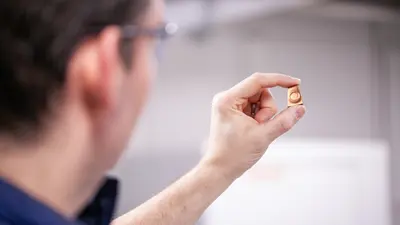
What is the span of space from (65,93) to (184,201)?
18.7 inches

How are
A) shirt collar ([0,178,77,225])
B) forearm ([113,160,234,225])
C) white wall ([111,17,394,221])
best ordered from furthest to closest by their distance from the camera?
white wall ([111,17,394,221]), forearm ([113,160,234,225]), shirt collar ([0,178,77,225])

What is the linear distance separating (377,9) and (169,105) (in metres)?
1.03

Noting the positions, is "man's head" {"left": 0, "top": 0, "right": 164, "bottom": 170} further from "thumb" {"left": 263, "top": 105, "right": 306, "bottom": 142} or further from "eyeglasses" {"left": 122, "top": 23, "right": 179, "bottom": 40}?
"thumb" {"left": 263, "top": 105, "right": 306, "bottom": 142}

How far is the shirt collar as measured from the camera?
0.46m

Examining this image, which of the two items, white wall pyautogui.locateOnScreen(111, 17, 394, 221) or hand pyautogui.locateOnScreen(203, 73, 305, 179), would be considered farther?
white wall pyautogui.locateOnScreen(111, 17, 394, 221)

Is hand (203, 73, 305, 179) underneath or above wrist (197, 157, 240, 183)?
above

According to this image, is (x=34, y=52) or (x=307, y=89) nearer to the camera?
(x=34, y=52)

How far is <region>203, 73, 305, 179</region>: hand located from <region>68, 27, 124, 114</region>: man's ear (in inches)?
17.7

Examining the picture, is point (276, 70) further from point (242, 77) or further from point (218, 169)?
point (218, 169)

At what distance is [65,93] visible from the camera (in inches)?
19.4

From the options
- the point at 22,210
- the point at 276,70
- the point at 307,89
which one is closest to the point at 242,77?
the point at 276,70

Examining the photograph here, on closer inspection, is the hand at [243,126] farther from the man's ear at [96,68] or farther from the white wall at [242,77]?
the white wall at [242,77]

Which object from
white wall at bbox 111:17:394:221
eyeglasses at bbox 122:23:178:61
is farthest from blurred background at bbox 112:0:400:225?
eyeglasses at bbox 122:23:178:61

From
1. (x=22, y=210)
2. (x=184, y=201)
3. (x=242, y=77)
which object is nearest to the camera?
(x=22, y=210)
